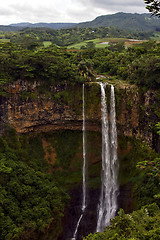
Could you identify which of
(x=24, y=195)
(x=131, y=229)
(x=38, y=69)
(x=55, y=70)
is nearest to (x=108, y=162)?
(x=24, y=195)

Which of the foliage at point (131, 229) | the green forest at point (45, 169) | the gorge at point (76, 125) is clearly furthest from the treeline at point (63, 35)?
the foliage at point (131, 229)

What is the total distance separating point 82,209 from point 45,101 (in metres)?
11.9

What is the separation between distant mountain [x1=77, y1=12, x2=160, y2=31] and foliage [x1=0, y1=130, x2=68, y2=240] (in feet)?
429

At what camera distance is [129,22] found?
151 meters

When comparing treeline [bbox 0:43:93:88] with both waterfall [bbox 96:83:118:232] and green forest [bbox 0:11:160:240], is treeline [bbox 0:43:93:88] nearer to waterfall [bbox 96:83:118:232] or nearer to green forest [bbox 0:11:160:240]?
green forest [bbox 0:11:160:240]

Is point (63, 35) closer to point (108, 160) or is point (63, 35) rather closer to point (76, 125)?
point (76, 125)

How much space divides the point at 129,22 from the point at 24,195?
6300 inches

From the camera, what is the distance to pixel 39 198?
55.0 feet

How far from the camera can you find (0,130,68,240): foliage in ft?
48.0

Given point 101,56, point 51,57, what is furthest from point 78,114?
point 101,56

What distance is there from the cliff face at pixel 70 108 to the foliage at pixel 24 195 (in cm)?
230

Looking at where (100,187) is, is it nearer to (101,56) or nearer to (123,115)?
(123,115)

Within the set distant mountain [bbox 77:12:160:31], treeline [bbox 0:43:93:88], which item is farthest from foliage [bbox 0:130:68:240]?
distant mountain [bbox 77:12:160:31]

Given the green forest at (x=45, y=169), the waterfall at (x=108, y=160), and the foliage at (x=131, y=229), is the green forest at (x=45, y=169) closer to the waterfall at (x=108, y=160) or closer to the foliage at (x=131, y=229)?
the foliage at (x=131, y=229)
